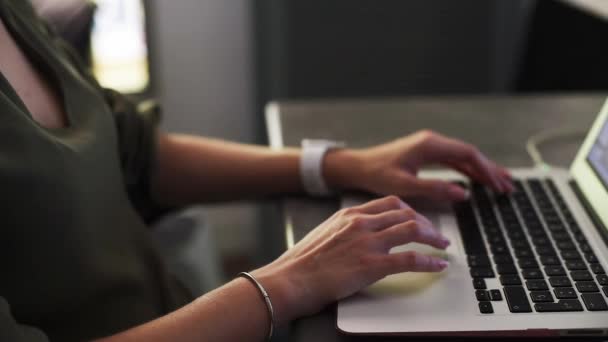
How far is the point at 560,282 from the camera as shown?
2.04 ft

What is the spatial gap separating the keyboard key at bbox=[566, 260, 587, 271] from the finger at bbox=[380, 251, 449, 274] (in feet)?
0.42

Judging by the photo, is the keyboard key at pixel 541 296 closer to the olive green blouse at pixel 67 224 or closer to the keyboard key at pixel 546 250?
the keyboard key at pixel 546 250

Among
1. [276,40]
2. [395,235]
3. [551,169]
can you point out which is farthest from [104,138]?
[276,40]

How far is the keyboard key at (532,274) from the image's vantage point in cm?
64

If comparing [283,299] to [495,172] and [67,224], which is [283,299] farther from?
[495,172]

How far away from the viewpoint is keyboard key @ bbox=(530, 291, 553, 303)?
60 centimetres

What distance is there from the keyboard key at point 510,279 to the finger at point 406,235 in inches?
2.8

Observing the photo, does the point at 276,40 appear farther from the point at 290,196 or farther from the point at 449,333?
the point at 449,333

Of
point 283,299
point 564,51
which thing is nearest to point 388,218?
point 283,299

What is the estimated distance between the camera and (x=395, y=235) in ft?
2.13

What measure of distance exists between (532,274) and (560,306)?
0.06 metres

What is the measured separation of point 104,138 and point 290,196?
0.25 meters

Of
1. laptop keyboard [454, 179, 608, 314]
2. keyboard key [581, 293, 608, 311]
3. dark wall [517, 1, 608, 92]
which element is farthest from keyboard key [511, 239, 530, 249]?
dark wall [517, 1, 608, 92]

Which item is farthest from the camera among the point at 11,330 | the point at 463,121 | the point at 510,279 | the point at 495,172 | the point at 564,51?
the point at 564,51
